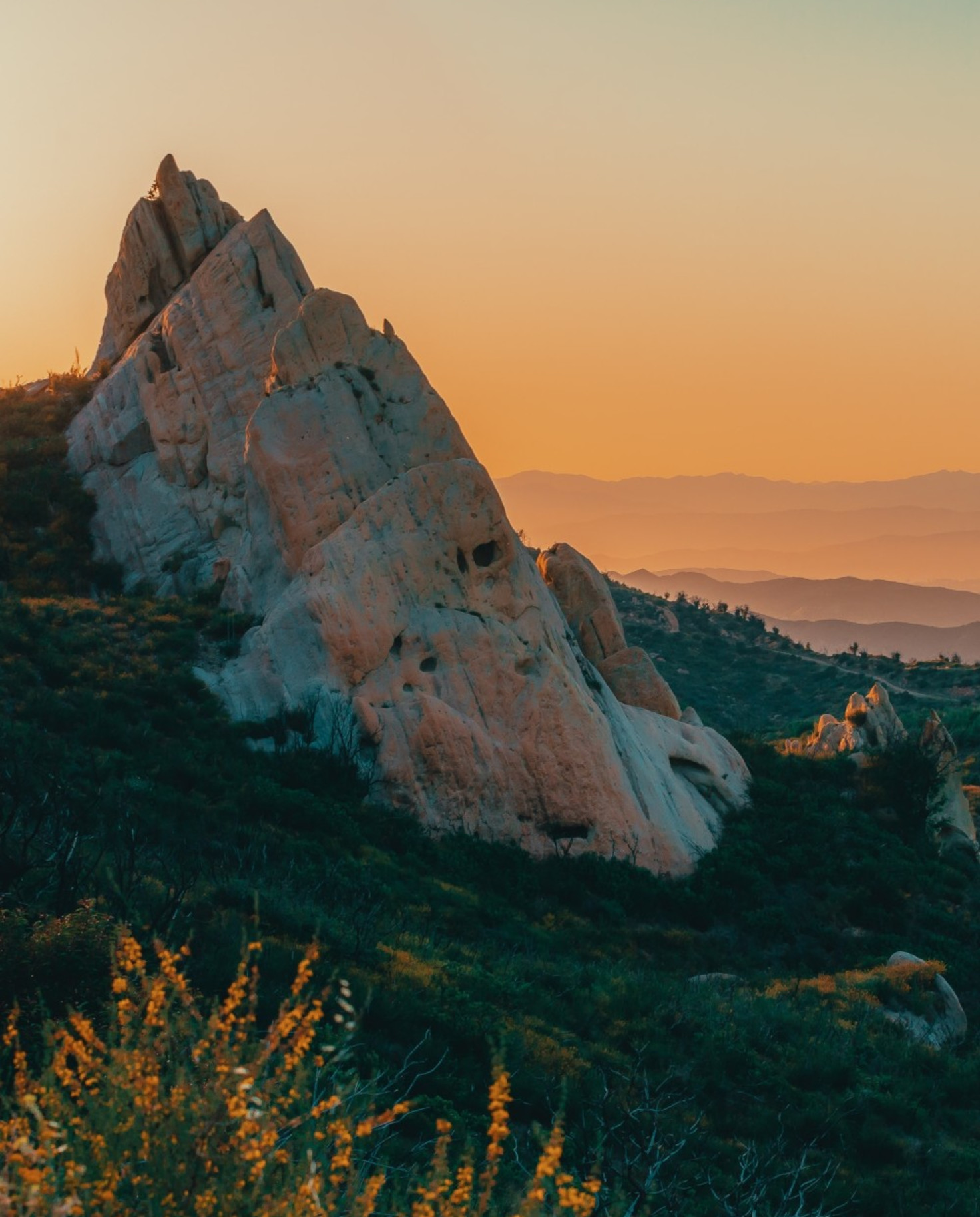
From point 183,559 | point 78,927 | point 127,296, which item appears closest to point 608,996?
point 78,927

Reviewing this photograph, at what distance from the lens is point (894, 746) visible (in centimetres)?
3145

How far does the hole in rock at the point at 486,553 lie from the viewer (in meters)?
25.3

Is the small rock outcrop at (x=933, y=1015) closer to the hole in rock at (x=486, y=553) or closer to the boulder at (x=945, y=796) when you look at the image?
the boulder at (x=945, y=796)

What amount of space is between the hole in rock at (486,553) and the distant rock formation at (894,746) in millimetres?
11716

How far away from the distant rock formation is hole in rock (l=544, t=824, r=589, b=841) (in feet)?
35.2

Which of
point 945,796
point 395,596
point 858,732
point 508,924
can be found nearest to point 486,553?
point 395,596

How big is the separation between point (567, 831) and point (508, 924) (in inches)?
173

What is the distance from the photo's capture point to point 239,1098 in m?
5.64

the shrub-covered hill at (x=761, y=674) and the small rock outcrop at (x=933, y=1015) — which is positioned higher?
the shrub-covered hill at (x=761, y=674)

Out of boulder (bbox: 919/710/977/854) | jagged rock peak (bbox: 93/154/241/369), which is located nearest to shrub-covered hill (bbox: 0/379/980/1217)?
boulder (bbox: 919/710/977/854)

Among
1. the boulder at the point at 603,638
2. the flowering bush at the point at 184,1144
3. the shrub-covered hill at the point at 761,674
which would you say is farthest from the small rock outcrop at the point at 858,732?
the flowering bush at the point at 184,1144

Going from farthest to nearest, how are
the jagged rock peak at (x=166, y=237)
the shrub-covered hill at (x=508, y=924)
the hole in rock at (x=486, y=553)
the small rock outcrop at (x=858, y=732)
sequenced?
the jagged rock peak at (x=166, y=237) < the small rock outcrop at (x=858, y=732) < the hole in rock at (x=486, y=553) < the shrub-covered hill at (x=508, y=924)

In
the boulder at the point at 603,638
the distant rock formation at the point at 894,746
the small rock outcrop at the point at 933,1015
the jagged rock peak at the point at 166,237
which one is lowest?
the small rock outcrop at the point at 933,1015

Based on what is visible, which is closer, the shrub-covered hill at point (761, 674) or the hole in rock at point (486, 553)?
the hole in rock at point (486, 553)
